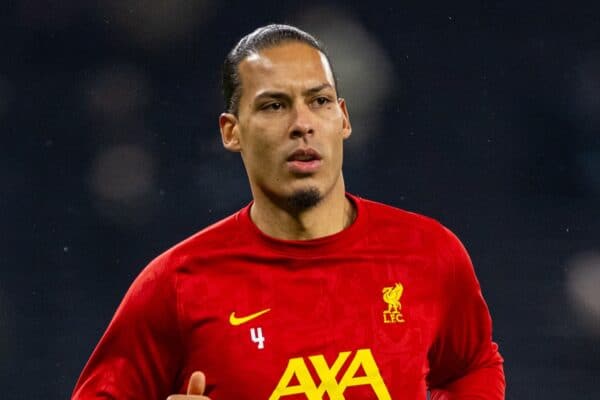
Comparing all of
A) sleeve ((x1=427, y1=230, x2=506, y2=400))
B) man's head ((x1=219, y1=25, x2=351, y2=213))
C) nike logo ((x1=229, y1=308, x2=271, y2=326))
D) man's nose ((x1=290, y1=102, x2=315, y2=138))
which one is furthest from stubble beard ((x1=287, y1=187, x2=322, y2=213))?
sleeve ((x1=427, y1=230, x2=506, y2=400))

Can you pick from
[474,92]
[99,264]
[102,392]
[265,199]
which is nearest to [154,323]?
[102,392]

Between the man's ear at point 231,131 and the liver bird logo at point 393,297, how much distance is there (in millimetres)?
460

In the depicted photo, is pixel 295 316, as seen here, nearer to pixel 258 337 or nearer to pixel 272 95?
pixel 258 337

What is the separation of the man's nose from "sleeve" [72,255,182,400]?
16.6 inches

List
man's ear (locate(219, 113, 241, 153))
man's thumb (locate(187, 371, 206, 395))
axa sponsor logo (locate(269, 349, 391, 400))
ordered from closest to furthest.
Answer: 1. man's thumb (locate(187, 371, 206, 395))
2. axa sponsor logo (locate(269, 349, 391, 400))
3. man's ear (locate(219, 113, 241, 153))

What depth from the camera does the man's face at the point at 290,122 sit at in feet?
7.95

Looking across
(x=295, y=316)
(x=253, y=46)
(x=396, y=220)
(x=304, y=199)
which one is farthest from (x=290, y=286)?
(x=253, y=46)

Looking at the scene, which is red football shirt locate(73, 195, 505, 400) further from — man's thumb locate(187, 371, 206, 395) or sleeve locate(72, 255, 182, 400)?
man's thumb locate(187, 371, 206, 395)

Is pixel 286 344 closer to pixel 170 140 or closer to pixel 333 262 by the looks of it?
pixel 333 262

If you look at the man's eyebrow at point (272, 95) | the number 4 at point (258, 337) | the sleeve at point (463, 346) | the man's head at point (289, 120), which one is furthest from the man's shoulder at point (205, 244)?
the sleeve at point (463, 346)

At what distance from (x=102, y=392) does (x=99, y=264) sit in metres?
1.69

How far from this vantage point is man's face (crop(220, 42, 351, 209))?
2422mm

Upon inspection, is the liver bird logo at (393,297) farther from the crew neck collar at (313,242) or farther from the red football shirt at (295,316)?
the crew neck collar at (313,242)

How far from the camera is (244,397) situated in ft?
7.88
